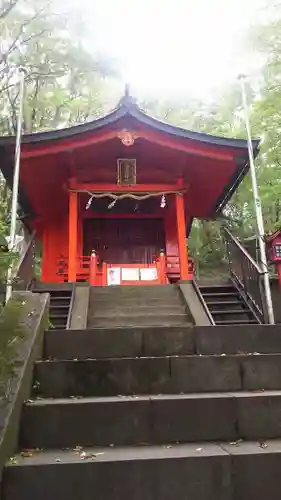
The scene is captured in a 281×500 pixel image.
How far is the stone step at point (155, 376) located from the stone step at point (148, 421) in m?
0.40

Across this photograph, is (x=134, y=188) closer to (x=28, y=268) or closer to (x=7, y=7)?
(x=28, y=268)

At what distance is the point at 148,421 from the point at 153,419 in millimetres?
42

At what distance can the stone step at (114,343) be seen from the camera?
4.33 m

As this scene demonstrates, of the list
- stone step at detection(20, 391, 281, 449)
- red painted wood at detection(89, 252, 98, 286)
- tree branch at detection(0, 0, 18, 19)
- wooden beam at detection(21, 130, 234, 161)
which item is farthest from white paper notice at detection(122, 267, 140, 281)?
tree branch at detection(0, 0, 18, 19)

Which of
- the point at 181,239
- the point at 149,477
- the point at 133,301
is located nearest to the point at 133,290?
the point at 133,301

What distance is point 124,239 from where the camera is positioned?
11852 millimetres

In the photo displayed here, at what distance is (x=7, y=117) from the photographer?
17141mm

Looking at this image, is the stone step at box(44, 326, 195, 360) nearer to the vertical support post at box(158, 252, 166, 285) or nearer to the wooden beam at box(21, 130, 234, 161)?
the vertical support post at box(158, 252, 166, 285)

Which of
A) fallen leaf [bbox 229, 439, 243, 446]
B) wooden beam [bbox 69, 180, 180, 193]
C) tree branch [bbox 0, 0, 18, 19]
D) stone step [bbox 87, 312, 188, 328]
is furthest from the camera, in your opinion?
tree branch [bbox 0, 0, 18, 19]

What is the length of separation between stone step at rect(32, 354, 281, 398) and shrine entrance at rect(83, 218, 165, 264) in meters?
7.88

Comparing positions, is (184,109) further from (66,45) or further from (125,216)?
(125,216)

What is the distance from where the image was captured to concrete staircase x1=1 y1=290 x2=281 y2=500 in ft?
8.55

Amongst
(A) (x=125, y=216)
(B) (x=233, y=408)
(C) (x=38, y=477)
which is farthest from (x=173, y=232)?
(C) (x=38, y=477)

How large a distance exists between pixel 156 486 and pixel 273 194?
10280 mm
